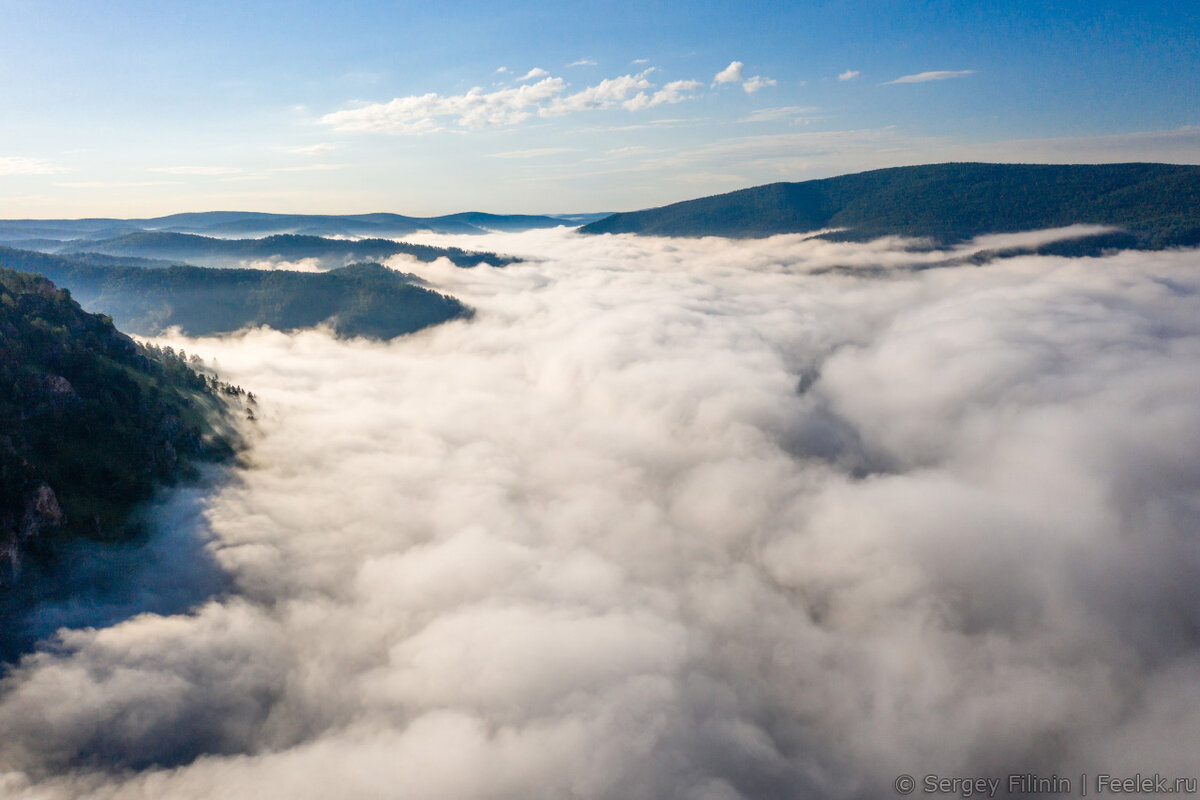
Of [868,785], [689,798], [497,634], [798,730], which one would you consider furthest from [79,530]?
[868,785]

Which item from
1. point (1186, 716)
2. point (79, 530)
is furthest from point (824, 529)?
point (79, 530)

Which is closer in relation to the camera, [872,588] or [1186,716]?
[1186,716]

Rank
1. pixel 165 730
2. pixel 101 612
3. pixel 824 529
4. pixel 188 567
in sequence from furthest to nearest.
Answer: pixel 824 529 < pixel 188 567 < pixel 101 612 < pixel 165 730

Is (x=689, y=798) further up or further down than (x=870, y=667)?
further up

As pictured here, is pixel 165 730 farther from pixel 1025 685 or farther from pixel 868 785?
pixel 1025 685

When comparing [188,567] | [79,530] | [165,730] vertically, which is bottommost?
[165,730]

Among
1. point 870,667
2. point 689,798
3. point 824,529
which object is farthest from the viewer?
point 824,529

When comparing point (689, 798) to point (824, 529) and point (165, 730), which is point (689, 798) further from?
point (824, 529)
